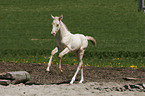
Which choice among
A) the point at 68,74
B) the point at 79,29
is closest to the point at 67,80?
the point at 68,74

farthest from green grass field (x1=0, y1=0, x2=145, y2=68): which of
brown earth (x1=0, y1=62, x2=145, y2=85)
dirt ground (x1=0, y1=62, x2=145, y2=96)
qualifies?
dirt ground (x1=0, y1=62, x2=145, y2=96)

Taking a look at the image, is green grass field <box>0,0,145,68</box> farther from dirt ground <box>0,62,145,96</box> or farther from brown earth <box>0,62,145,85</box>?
dirt ground <box>0,62,145,96</box>

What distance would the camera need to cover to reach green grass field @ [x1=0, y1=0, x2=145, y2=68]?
1416 centimetres

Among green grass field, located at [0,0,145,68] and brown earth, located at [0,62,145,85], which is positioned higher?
green grass field, located at [0,0,145,68]

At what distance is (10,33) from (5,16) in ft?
19.2

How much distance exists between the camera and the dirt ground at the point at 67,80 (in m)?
7.54

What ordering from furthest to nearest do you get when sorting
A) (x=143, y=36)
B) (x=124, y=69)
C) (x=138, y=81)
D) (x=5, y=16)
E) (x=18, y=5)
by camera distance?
(x=18, y=5) → (x=5, y=16) → (x=143, y=36) → (x=124, y=69) → (x=138, y=81)

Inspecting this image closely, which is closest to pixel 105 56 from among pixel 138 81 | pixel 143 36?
pixel 138 81

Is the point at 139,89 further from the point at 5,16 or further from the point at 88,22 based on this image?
the point at 5,16

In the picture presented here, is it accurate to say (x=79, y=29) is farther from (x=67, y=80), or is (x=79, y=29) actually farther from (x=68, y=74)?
(x=67, y=80)

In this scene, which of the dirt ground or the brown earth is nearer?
the dirt ground

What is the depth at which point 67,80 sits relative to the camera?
9766 millimetres

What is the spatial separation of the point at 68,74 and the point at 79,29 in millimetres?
14698

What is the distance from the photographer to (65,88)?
7.96 m
